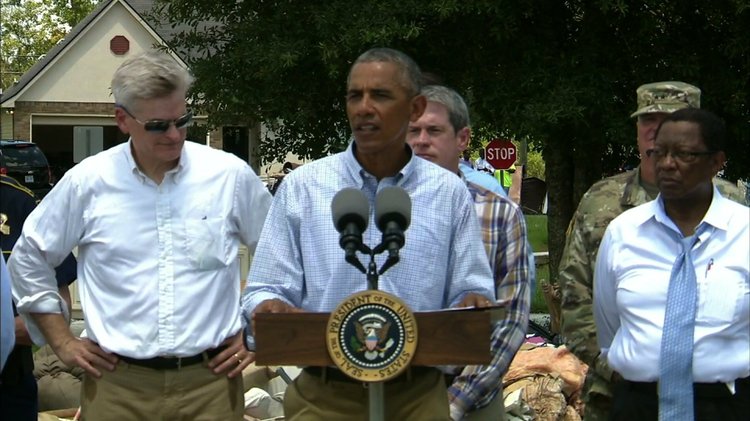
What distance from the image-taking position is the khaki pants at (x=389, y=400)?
387 centimetres

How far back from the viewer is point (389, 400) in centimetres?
388

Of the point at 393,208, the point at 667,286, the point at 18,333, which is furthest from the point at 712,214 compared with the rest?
the point at 18,333

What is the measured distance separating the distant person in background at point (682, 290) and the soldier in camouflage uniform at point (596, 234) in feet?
1.19

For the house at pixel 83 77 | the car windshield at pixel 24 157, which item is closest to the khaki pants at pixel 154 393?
the car windshield at pixel 24 157

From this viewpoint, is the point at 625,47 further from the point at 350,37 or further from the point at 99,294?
the point at 99,294

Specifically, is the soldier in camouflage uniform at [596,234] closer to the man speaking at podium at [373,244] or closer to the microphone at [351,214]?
the man speaking at podium at [373,244]

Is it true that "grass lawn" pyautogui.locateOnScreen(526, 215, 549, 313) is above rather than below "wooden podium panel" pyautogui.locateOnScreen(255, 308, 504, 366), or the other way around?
above

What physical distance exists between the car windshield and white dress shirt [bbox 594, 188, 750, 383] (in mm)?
25684

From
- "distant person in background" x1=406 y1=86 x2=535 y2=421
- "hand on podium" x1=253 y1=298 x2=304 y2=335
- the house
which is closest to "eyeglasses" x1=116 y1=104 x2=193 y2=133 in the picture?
"distant person in background" x1=406 y1=86 x2=535 y2=421

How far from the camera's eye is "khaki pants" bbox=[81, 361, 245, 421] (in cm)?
459

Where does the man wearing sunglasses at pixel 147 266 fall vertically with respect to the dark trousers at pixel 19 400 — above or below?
above

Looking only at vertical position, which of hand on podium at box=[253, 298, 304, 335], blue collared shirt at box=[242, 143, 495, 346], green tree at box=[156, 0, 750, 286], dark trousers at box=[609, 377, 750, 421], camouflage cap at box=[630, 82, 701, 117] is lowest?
dark trousers at box=[609, 377, 750, 421]

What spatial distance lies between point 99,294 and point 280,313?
1.38 m

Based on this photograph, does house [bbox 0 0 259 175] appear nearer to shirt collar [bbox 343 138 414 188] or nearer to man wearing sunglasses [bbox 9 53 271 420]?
man wearing sunglasses [bbox 9 53 271 420]
